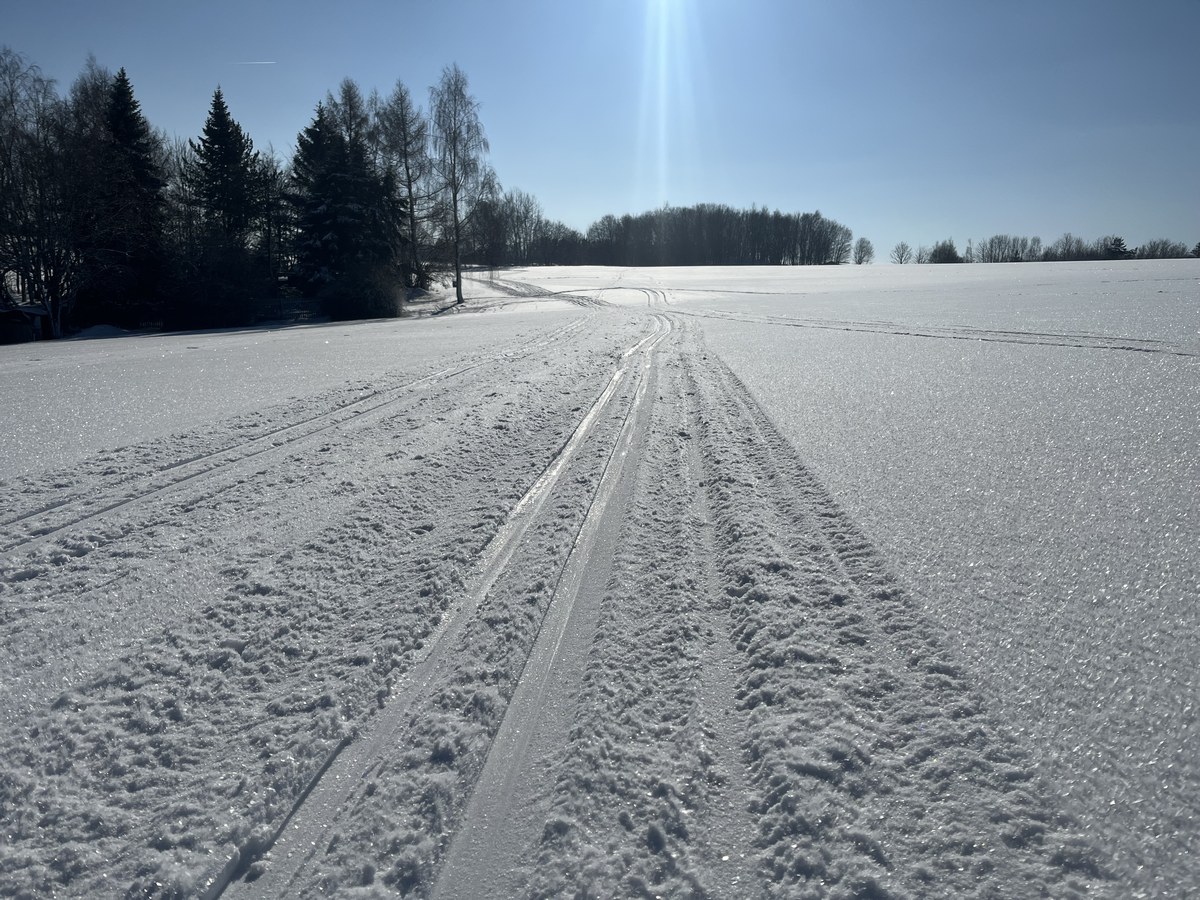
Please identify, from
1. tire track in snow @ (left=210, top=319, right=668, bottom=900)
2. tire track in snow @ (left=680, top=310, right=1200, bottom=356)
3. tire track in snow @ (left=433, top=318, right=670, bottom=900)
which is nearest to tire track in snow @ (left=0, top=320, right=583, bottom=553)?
tire track in snow @ (left=210, top=319, right=668, bottom=900)

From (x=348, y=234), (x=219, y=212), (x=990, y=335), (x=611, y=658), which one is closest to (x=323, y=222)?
(x=348, y=234)

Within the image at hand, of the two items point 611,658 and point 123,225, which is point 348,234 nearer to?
point 123,225

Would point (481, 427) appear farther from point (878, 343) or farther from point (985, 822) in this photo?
point (878, 343)

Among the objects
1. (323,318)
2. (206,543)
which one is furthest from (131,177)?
(206,543)

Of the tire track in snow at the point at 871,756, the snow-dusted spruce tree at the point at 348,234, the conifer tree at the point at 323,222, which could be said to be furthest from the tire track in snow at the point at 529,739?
the conifer tree at the point at 323,222

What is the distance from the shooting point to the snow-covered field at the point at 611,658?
1.65 meters

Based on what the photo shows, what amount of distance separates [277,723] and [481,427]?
392 cm

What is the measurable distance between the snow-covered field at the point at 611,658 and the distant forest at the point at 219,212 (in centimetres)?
2203

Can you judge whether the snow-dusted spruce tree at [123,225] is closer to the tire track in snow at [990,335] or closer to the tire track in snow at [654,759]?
the tire track in snow at [990,335]

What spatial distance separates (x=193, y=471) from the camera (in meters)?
4.67

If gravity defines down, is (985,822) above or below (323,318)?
below

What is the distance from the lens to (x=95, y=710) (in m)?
2.20

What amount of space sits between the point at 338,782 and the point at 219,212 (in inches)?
1334

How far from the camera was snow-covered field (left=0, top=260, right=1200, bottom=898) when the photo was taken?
1.65 metres
